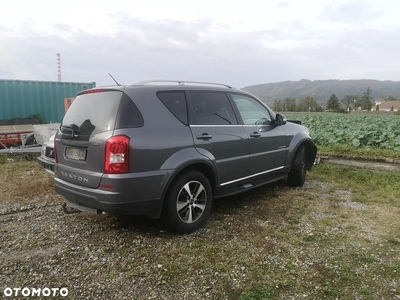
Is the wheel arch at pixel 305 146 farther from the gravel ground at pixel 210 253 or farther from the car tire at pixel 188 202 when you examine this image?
the car tire at pixel 188 202

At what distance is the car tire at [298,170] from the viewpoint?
5.63m

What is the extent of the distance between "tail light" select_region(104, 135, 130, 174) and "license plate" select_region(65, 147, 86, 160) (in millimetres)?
430

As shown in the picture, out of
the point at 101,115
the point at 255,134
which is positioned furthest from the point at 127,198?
the point at 255,134

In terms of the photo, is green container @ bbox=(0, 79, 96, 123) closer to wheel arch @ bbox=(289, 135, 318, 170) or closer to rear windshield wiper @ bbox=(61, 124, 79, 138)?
rear windshield wiper @ bbox=(61, 124, 79, 138)

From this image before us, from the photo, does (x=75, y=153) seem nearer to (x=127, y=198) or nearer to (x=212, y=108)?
(x=127, y=198)

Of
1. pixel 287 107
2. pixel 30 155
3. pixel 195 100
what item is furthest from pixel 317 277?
pixel 287 107

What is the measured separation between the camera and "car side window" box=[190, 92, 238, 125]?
387cm

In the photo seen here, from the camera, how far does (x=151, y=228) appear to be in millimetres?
3832

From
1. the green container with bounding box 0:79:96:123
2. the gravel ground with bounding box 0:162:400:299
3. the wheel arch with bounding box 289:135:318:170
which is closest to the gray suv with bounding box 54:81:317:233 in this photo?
the gravel ground with bounding box 0:162:400:299

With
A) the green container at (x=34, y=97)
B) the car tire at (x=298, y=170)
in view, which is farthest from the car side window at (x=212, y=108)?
the green container at (x=34, y=97)

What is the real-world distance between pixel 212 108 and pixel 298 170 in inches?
96.3

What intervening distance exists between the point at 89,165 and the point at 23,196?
8.92ft

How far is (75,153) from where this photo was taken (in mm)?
3475

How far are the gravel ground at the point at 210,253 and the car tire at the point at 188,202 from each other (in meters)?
0.16
